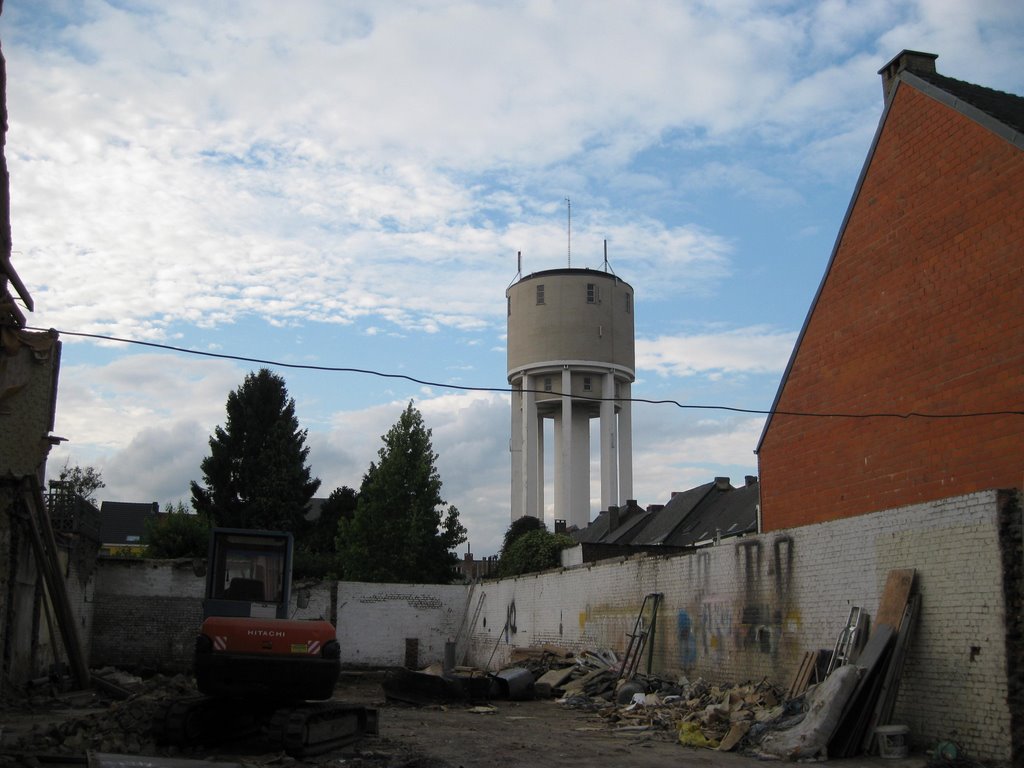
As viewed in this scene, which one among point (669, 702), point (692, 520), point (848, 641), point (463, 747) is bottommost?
point (463, 747)

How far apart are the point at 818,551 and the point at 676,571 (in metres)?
5.01

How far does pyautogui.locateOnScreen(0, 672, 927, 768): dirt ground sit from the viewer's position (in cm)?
1038

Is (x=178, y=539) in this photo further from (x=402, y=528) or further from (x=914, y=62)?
(x=914, y=62)

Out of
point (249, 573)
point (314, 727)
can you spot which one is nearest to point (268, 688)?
point (314, 727)

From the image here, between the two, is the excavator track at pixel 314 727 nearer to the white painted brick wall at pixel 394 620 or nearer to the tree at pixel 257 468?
the white painted brick wall at pixel 394 620

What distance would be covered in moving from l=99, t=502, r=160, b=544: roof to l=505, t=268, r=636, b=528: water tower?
37.8 metres

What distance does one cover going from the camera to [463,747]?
12.1m

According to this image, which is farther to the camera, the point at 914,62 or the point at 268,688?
the point at 914,62

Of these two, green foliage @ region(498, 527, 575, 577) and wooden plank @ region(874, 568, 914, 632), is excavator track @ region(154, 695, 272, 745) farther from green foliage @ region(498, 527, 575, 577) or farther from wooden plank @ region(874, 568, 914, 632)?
green foliage @ region(498, 527, 575, 577)

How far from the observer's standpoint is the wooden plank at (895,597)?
1165cm

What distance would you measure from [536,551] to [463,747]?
3086cm

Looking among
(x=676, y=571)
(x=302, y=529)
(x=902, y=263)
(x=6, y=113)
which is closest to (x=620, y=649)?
(x=676, y=571)

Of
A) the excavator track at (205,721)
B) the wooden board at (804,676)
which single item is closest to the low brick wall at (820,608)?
the wooden board at (804,676)

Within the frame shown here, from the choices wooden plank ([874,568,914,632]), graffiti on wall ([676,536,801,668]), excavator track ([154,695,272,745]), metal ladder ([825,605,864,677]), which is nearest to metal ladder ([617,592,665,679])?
graffiti on wall ([676,536,801,668])
